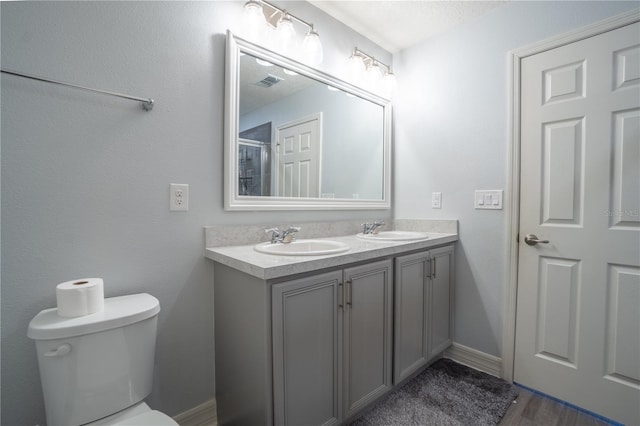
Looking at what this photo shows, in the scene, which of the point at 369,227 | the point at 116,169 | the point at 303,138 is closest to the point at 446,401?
the point at 369,227

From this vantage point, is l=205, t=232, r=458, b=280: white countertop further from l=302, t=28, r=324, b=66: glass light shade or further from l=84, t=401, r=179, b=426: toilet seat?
l=302, t=28, r=324, b=66: glass light shade

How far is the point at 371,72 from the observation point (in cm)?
207

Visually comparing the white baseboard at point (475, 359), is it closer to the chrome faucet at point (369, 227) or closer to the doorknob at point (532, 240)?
the doorknob at point (532, 240)

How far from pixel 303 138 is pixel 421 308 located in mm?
1235

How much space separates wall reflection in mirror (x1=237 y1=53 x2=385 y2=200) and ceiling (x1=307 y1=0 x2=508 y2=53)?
0.47 meters

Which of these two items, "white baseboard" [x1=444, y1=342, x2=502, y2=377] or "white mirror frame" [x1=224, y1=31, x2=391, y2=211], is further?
"white baseboard" [x1=444, y1=342, x2=502, y2=377]

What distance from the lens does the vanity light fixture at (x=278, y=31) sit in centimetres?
143

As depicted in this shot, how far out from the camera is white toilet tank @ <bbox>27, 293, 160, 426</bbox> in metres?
0.86

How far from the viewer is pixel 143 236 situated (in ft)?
3.93

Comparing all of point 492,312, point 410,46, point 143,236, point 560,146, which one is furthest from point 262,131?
point 492,312

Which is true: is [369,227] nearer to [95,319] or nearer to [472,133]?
[472,133]

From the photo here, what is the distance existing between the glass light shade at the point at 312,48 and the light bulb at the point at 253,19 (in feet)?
0.87

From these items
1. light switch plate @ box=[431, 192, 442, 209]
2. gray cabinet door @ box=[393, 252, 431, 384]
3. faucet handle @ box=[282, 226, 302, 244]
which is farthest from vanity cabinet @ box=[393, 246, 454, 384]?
faucet handle @ box=[282, 226, 302, 244]

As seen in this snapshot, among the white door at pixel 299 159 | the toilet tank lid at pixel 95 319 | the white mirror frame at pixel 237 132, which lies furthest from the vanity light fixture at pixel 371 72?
the toilet tank lid at pixel 95 319
